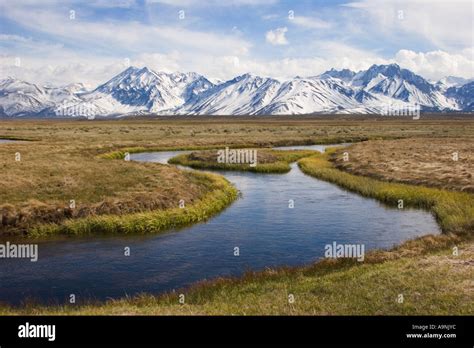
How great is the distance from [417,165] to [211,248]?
43150 millimetres

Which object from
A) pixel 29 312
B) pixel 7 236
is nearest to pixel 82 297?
pixel 29 312

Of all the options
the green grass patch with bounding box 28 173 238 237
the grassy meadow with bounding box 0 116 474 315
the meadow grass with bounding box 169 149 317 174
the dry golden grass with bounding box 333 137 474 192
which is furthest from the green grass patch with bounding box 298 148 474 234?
the green grass patch with bounding box 28 173 238 237

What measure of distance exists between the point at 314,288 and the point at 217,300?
4.20m

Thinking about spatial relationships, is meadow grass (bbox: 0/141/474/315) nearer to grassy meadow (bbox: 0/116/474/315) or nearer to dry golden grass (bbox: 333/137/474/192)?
grassy meadow (bbox: 0/116/474/315)

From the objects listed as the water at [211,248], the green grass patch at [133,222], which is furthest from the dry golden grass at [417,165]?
the green grass patch at [133,222]

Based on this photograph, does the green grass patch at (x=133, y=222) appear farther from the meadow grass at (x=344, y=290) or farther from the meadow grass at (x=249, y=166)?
the meadow grass at (x=249, y=166)

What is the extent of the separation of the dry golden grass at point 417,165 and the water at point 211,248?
405 inches

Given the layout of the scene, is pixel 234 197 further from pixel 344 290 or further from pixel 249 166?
pixel 344 290

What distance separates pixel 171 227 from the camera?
117 feet

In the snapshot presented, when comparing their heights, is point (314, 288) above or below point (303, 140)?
below

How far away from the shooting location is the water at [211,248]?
23.6 metres

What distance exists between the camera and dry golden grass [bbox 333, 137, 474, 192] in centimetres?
5026

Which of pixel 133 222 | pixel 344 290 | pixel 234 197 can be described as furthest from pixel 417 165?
pixel 344 290
